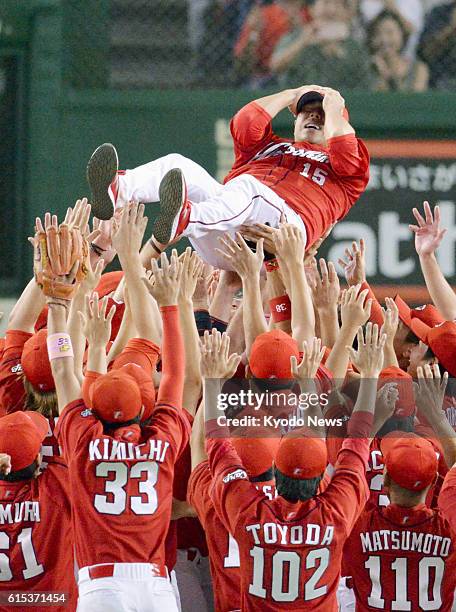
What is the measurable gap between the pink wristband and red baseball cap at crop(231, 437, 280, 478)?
2.20 feet

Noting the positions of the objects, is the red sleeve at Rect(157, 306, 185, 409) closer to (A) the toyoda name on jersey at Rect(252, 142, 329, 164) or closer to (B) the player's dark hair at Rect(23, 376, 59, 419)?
(B) the player's dark hair at Rect(23, 376, 59, 419)

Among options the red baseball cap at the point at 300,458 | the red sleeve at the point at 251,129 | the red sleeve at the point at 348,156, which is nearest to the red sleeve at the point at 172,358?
the red baseball cap at the point at 300,458

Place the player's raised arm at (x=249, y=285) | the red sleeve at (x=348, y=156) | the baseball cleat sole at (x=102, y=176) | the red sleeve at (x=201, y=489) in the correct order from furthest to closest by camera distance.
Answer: the red sleeve at (x=348, y=156), the player's raised arm at (x=249, y=285), the baseball cleat sole at (x=102, y=176), the red sleeve at (x=201, y=489)

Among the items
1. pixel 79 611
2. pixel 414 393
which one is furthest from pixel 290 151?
pixel 79 611

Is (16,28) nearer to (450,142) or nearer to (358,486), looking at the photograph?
(450,142)

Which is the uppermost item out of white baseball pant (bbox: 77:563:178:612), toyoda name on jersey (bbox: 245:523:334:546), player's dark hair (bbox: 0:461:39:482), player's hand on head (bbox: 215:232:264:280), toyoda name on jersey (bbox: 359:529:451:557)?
player's hand on head (bbox: 215:232:264:280)

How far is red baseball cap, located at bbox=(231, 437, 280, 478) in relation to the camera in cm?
459

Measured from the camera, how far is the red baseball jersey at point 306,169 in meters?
5.80

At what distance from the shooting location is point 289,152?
6.05 m

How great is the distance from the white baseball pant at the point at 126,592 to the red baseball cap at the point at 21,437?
456 mm

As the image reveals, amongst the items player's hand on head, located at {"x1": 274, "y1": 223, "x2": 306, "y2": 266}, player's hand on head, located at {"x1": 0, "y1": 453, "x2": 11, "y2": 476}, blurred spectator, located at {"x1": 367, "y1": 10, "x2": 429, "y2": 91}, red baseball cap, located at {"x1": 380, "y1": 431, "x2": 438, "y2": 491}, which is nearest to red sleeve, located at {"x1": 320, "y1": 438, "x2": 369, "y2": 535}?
red baseball cap, located at {"x1": 380, "y1": 431, "x2": 438, "y2": 491}

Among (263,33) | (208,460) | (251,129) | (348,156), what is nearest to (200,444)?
(208,460)

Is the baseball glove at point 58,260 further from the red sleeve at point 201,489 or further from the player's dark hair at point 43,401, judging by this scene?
the red sleeve at point 201,489

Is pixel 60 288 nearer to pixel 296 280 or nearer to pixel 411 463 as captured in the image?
pixel 296 280
